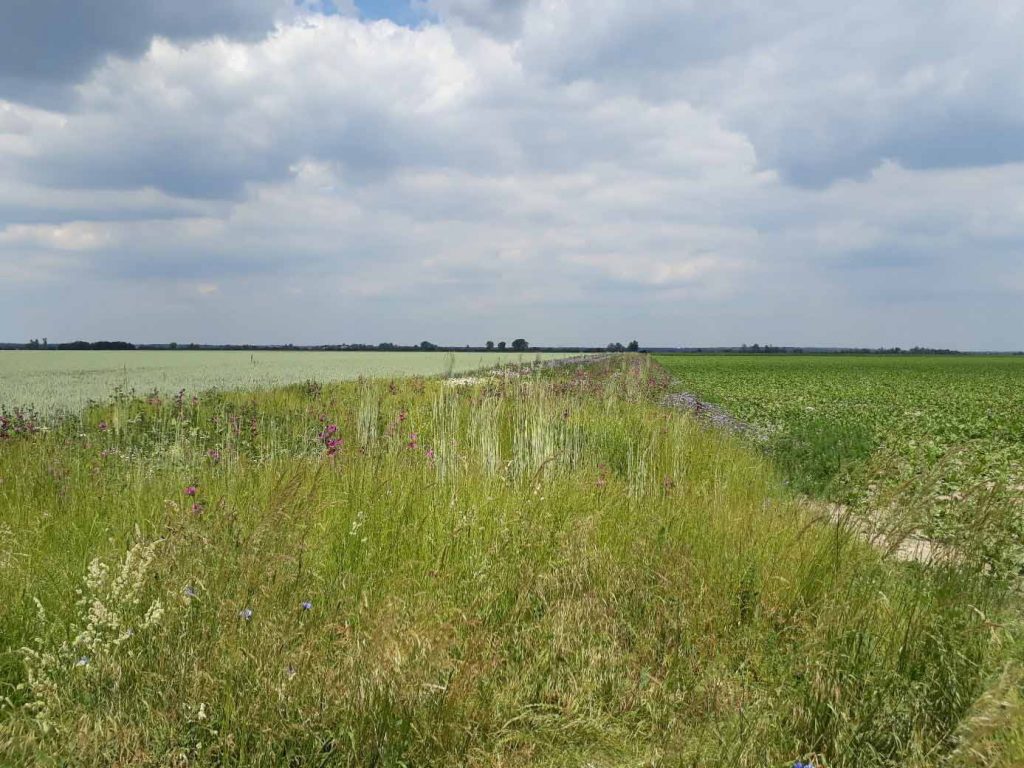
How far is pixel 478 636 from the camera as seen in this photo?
10.5 ft

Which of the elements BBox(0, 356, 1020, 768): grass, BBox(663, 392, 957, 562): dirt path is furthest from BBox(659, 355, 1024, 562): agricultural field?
BBox(0, 356, 1020, 768): grass

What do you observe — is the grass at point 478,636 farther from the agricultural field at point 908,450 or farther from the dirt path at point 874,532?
the agricultural field at point 908,450

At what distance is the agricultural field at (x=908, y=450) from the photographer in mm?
3699

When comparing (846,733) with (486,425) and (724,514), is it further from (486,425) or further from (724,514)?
(486,425)

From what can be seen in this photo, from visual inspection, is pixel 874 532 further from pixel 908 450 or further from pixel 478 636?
pixel 908 450

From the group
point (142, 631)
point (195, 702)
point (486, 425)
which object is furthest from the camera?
point (486, 425)

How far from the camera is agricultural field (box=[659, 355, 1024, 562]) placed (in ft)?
12.1

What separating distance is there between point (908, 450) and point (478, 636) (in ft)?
36.8

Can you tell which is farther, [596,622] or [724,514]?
[724,514]

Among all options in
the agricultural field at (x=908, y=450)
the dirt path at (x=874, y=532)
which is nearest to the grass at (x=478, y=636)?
the dirt path at (x=874, y=532)

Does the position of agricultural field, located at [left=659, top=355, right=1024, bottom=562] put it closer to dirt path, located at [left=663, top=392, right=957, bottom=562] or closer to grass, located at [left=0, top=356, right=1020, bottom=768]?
dirt path, located at [left=663, top=392, right=957, bottom=562]

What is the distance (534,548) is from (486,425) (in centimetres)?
250

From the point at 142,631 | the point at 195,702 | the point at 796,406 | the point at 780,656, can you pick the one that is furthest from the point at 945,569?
the point at 796,406

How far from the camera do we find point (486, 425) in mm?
6504
